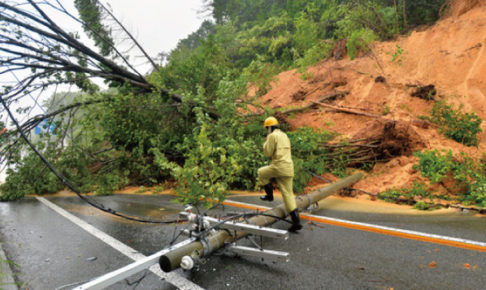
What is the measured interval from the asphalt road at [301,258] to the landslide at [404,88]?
307 cm

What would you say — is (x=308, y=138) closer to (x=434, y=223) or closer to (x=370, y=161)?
(x=370, y=161)

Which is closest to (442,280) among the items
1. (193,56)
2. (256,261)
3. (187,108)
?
(256,261)

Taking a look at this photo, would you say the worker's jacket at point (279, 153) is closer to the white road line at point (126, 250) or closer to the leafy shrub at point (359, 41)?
the white road line at point (126, 250)

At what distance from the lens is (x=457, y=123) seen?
314 inches

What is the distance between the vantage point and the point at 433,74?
1068 cm

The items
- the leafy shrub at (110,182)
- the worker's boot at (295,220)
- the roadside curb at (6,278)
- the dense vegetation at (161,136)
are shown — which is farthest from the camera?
the leafy shrub at (110,182)

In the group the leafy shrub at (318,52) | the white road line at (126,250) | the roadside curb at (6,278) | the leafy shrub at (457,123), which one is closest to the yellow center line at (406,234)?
the white road line at (126,250)

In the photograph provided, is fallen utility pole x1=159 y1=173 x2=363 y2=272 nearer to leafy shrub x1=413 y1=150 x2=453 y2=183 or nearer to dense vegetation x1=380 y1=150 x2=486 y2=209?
dense vegetation x1=380 y1=150 x2=486 y2=209

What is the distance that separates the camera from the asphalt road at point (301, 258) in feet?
9.12

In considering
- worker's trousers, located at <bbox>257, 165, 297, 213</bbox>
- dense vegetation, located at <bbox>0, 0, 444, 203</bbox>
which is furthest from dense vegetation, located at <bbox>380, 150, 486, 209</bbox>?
worker's trousers, located at <bbox>257, 165, 297, 213</bbox>

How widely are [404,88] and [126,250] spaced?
11.1m

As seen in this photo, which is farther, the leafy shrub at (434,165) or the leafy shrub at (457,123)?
the leafy shrub at (457,123)

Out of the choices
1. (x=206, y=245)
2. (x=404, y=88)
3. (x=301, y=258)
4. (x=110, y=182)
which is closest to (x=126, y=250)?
(x=206, y=245)

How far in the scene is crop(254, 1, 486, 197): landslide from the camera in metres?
7.64
